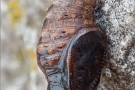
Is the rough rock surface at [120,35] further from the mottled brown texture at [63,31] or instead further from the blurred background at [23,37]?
the blurred background at [23,37]

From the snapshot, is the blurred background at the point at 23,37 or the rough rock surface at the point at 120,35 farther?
Result: the blurred background at the point at 23,37

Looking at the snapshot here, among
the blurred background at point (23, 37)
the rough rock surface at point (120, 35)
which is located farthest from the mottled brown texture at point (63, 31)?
the blurred background at point (23, 37)

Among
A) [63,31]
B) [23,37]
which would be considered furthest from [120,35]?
[23,37]

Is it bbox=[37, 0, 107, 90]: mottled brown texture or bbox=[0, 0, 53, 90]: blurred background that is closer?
bbox=[37, 0, 107, 90]: mottled brown texture

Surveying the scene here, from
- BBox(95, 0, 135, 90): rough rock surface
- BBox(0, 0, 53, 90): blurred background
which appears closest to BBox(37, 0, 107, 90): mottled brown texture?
BBox(95, 0, 135, 90): rough rock surface

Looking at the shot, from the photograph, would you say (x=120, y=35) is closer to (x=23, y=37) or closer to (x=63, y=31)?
(x=63, y=31)

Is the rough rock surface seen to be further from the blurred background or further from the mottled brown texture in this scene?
the blurred background
